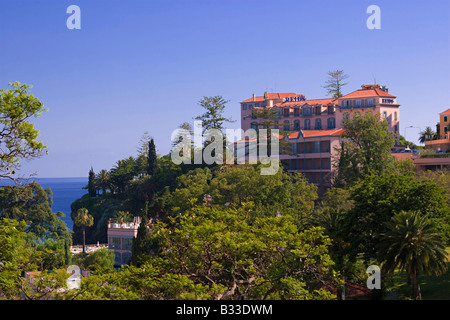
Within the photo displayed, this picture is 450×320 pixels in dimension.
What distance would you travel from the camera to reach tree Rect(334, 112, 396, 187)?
205 feet

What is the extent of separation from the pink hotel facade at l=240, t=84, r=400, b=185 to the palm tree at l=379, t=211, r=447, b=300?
1704 inches

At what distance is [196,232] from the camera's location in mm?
21656

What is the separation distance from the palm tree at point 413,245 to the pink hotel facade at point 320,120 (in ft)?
142

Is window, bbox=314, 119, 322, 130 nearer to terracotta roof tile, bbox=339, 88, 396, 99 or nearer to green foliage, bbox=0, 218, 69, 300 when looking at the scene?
terracotta roof tile, bbox=339, 88, 396, 99

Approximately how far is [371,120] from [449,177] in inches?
582

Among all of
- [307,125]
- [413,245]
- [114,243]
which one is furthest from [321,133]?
[413,245]

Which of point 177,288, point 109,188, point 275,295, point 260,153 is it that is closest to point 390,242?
point 275,295

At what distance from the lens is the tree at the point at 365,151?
62606mm

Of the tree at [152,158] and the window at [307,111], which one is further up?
the window at [307,111]

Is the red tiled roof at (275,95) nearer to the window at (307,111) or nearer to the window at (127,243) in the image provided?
the window at (307,111)

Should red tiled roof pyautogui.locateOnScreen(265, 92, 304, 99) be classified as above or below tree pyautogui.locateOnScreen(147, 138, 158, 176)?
above

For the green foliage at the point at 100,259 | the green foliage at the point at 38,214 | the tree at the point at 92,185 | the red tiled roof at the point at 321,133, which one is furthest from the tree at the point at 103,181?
the red tiled roof at the point at 321,133

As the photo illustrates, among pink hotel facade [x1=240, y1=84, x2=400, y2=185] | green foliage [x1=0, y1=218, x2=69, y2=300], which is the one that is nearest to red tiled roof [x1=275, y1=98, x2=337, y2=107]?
pink hotel facade [x1=240, y1=84, x2=400, y2=185]

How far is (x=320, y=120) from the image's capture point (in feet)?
295
